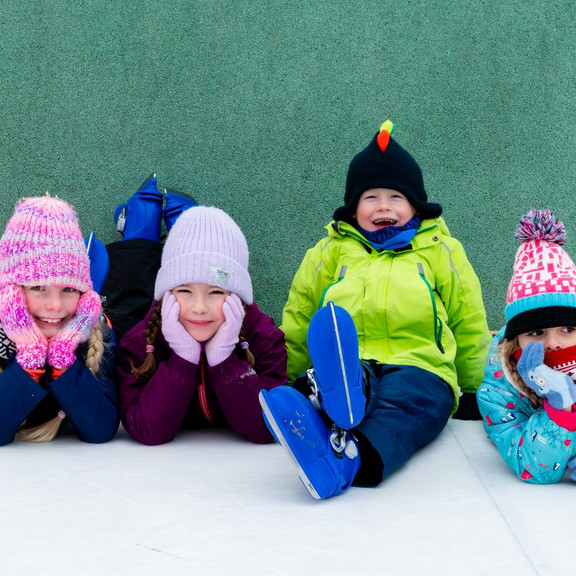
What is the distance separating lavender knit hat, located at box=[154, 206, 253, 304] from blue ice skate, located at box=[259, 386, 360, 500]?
1.53 ft

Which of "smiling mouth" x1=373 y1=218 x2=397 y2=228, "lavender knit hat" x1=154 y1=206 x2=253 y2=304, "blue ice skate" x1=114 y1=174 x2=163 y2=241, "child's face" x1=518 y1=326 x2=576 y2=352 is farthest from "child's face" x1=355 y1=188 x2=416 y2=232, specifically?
"blue ice skate" x1=114 y1=174 x2=163 y2=241

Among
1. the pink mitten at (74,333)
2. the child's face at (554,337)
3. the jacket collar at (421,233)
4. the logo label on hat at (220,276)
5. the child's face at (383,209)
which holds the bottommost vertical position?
the pink mitten at (74,333)

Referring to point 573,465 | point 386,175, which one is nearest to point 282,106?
point 386,175

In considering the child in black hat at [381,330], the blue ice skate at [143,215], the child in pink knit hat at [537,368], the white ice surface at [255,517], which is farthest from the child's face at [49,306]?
the child in pink knit hat at [537,368]

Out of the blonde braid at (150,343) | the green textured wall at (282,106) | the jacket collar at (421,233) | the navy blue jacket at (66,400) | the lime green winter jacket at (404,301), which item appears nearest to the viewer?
the navy blue jacket at (66,400)

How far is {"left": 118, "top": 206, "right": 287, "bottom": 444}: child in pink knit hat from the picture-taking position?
70.1 inches

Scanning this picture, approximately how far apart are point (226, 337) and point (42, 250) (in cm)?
49

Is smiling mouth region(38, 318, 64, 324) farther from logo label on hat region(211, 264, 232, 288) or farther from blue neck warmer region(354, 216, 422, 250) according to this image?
blue neck warmer region(354, 216, 422, 250)

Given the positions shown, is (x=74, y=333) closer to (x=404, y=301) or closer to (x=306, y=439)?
(x=306, y=439)

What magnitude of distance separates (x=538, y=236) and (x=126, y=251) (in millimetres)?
1357

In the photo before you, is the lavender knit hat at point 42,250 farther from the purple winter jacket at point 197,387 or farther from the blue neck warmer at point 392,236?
the blue neck warmer at point 392,236

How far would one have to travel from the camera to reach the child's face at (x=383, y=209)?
7.23 ft

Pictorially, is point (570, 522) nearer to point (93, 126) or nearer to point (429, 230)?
point (429, 230)

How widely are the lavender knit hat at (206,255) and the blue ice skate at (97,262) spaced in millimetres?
296
